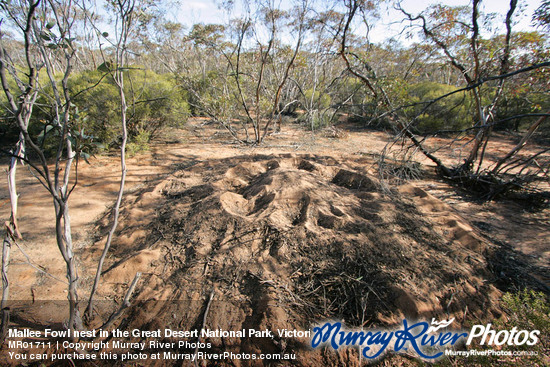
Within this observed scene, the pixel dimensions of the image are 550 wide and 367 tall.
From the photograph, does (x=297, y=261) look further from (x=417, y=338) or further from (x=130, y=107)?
(x=130, y=107)

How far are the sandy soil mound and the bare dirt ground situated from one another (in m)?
0.01

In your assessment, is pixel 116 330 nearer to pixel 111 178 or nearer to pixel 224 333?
pixel 224 333

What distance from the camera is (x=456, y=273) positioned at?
2.08m

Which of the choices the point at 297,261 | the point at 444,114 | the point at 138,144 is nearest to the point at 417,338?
the point at 297,261

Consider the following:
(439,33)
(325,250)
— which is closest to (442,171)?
(439,33)

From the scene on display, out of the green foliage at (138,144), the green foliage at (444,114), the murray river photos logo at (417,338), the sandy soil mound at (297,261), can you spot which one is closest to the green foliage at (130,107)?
the green foliage at (138,144)

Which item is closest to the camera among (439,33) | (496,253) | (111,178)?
(496,253)

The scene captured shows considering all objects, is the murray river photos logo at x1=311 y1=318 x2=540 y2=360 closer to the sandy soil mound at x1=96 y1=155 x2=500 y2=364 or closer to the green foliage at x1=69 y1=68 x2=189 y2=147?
the sandy soil mound at x1=96 y1=155 x2=500 y2=364

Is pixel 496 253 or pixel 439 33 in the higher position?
pixel 439 33

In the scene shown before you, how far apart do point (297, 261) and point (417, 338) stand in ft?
3.04

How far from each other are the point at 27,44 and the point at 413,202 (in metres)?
3.50

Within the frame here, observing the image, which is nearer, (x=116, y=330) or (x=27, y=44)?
(x=27, y=44)

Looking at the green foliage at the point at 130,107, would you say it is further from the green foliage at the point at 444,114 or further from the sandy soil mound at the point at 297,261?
the green foliage at the point at 444,114

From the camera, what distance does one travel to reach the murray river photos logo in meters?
1.59
